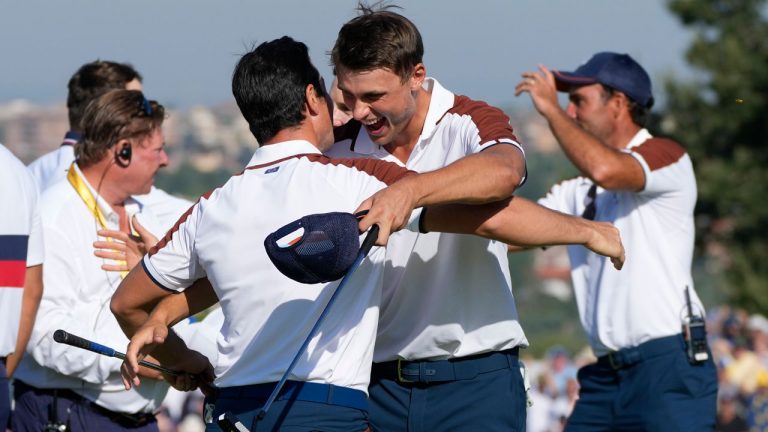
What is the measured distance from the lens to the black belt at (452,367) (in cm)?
482

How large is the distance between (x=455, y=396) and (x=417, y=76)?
126cm

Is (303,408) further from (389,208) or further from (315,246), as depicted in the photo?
(389,208)

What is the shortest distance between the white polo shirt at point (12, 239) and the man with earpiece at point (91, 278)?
57 cm

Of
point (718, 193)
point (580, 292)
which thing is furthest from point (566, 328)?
point (580, 292)

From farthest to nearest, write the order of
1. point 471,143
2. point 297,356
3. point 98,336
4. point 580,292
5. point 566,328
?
point 566,328 → point 580,292 → point 98,336 → point 471,143 → point 297,356

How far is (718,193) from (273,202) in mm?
22323

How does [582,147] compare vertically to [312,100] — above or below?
above

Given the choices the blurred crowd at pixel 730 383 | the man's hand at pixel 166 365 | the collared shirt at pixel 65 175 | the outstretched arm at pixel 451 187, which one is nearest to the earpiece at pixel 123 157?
the collared shirt at pixel 65 175

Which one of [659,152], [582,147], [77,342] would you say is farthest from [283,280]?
[659,152]

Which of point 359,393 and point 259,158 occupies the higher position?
point 259,158

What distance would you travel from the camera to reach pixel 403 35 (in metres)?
4.66

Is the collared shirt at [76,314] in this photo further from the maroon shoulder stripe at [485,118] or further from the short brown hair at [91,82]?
the maroon shoulder stripe at [485,118]

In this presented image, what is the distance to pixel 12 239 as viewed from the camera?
5.04 m

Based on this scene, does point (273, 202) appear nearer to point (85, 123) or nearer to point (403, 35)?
point (403, 35)
